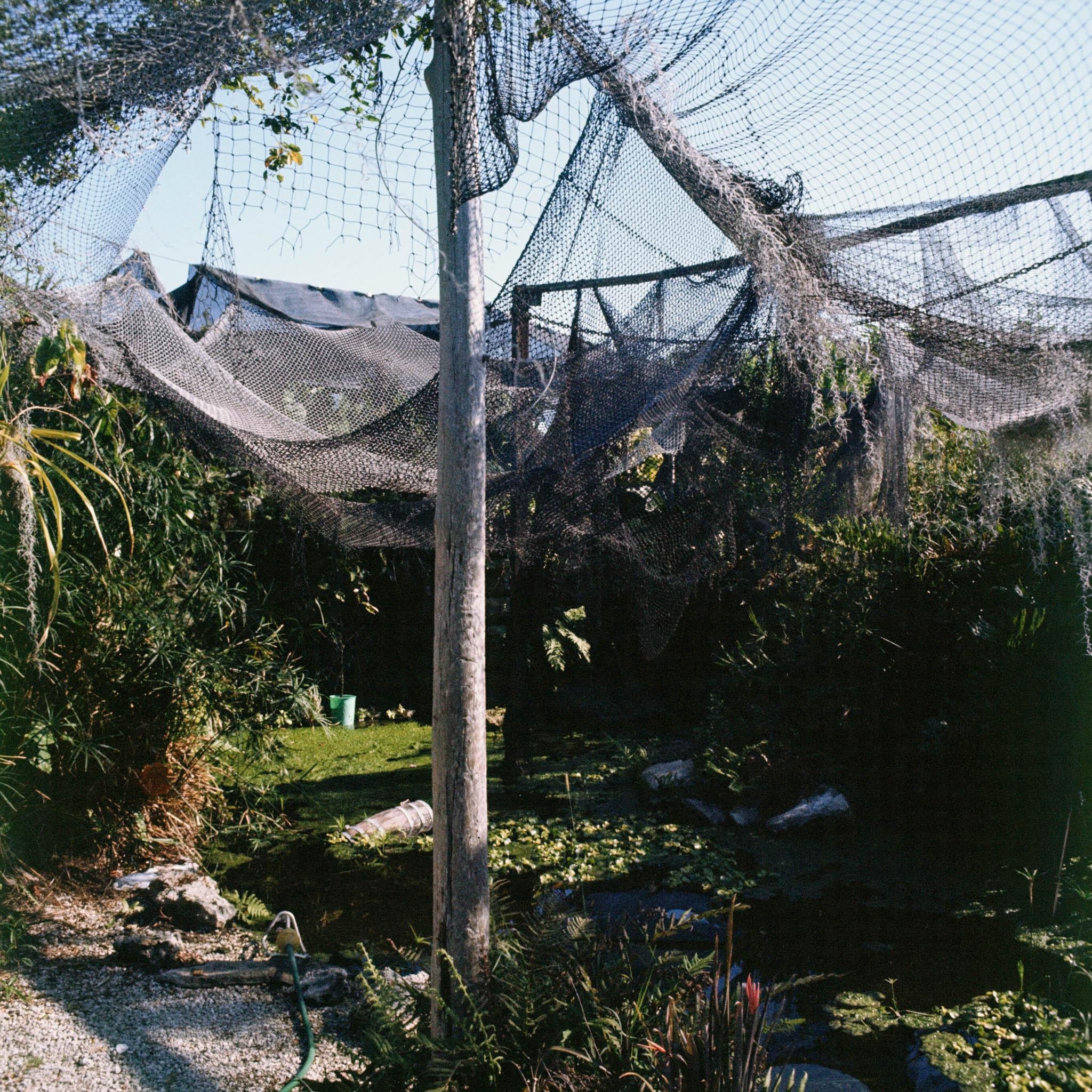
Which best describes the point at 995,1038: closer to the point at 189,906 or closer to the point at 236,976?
the point at 236,976

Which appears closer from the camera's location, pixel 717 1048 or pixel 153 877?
pixel 717 1048

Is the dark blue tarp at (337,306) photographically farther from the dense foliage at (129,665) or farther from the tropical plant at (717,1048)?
the tropical plant at (717,1048)

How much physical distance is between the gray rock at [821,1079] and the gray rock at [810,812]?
2.00m

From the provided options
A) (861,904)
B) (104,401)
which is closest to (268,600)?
(104,401)

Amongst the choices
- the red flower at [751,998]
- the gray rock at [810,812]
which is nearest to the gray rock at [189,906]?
the red flower at [751,998]

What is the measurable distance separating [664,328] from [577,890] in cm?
240

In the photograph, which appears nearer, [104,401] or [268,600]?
[104,401]

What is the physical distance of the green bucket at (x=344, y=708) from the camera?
652 cm

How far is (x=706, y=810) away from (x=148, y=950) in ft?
9.50

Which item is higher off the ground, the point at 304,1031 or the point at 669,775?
the point at 669,775

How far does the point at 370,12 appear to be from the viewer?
6.49 ft

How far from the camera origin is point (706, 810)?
16.3 ft

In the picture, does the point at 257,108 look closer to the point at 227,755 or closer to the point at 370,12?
the point at 370,12

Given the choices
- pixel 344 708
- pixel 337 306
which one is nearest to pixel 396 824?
pixel 344 708
